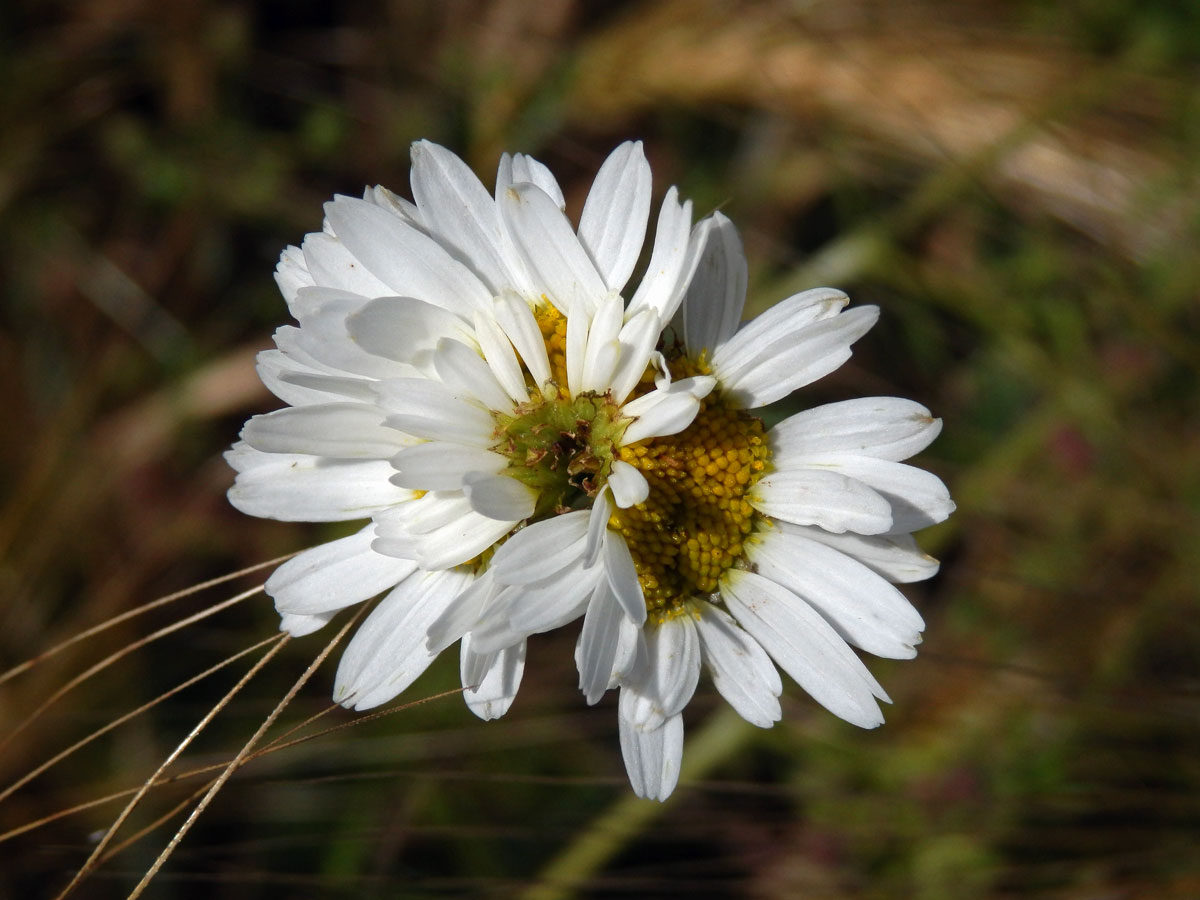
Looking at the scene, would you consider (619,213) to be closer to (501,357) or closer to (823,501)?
(501,357)

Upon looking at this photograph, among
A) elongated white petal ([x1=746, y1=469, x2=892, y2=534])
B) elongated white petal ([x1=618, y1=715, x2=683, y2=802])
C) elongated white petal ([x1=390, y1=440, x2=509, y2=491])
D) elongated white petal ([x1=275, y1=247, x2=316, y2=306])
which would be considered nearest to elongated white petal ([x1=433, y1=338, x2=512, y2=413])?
elongated white petal ([x1=390, y1=440, x2=509, y2=491])

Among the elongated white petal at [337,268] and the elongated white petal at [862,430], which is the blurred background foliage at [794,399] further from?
the elongated white petal at [337,268]

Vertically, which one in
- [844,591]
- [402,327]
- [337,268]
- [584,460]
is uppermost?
[337,268]

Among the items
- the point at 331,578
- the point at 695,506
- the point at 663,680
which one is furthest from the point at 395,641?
the point at 695,506

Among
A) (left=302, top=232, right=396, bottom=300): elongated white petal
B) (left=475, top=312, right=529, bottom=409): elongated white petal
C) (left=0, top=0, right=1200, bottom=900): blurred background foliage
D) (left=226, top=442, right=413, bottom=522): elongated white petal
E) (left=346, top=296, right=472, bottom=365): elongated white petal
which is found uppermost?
(left=302, top=232, right=396, bottom=300): elongated white petal

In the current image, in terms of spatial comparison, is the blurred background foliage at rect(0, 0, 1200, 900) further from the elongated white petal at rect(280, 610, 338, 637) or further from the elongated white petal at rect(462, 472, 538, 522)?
the elongated white petal at rect(462, 472, 538, 522)

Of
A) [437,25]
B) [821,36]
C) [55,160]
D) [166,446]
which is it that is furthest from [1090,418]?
[55,160]

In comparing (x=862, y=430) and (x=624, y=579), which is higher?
(x=624, y=579)
